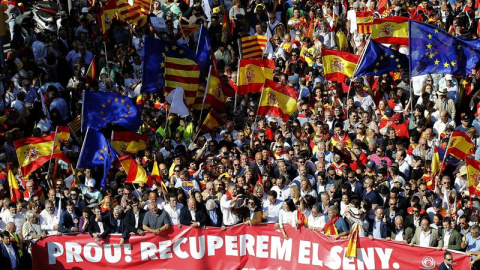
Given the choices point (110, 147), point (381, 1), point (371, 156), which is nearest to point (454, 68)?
point (371, 156)

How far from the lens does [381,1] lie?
31.7m

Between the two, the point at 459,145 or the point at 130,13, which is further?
the point at 130,13

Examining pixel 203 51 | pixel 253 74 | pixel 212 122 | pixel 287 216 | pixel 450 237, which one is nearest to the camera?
pixel 450 237

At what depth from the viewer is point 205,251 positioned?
981 inches

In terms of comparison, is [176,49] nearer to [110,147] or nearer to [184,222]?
[110,147]

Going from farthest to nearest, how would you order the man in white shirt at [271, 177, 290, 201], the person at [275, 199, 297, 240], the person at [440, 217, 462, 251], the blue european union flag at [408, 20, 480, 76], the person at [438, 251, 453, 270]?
the blue european union flag at [408, 20, 480, 76]
the man in white shirt at [271, 177, 290, 201]
the person at [275, 199, 297, 240]
the person at [440, 217, 462, 251]
the person at [438, 251, 453, 270]

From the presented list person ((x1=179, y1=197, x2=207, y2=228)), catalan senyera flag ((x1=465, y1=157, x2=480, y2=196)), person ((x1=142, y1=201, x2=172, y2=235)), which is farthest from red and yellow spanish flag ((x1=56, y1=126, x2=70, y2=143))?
catalan senyera flag ((x1=465, y1=157, x2=480, y2=196))

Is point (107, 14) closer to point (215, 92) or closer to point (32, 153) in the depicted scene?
point (215, 92)

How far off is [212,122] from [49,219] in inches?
184

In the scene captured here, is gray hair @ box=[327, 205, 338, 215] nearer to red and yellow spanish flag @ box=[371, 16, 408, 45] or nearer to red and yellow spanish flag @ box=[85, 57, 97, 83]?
red and yellow spanish flag @ box=[371, 16, 408, 45]

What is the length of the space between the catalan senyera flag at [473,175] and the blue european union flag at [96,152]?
7.02 meters

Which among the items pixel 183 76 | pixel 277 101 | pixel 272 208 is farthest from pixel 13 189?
pixel 277 101

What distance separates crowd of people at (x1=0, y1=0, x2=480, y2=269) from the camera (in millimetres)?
24500

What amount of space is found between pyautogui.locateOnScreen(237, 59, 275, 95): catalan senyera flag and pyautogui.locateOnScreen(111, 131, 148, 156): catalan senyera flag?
262cm
